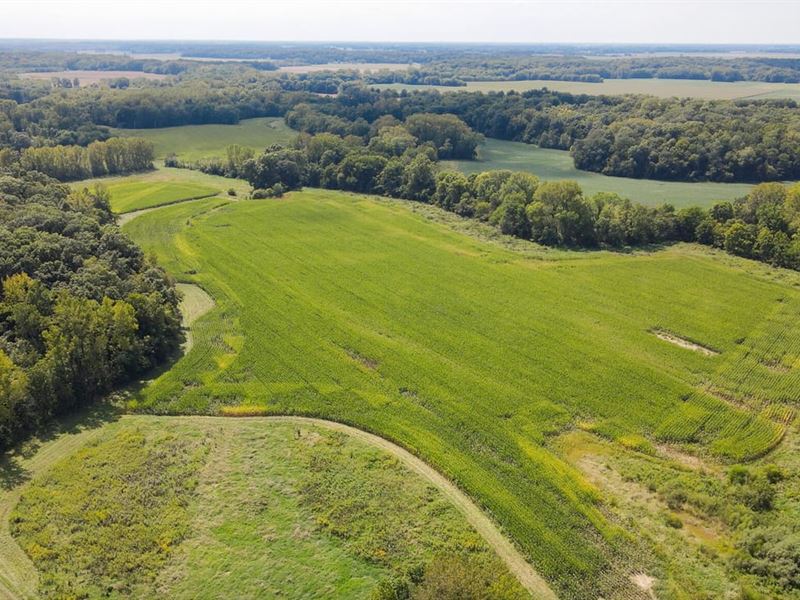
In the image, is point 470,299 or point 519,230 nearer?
point 470,299

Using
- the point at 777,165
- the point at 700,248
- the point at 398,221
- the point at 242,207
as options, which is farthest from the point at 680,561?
the point at 777,165

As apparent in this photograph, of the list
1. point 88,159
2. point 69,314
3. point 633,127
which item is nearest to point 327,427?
point 69,314

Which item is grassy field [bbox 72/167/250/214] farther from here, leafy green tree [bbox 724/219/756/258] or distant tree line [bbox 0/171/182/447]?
leafy green tree [bbox 724/219/756/258]

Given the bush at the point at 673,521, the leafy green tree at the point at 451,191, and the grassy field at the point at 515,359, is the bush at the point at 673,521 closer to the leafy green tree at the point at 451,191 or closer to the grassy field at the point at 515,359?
the grassy field at the point at 515,359

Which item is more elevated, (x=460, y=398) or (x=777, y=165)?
(x=777, y=165)

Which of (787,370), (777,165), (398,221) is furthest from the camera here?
(777,165)

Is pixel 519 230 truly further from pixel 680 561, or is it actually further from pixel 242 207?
pixel 680 561

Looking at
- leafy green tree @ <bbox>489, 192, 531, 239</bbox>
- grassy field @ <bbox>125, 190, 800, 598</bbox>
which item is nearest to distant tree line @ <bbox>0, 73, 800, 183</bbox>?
leafy green tree @ <bbox>489, 192, 531, 239</bbox>

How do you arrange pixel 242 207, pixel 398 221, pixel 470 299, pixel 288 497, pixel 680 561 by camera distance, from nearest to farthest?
pixel 680 561
pixel 288 497
pixel 470 299
pixel 398 221
pixel 242 207
